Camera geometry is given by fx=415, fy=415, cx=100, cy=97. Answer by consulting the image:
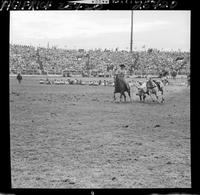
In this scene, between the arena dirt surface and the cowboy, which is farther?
the cowboy

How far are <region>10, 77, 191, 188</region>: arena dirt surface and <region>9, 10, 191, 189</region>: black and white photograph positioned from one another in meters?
0.01

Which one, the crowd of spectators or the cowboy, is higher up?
the crowd of spectators

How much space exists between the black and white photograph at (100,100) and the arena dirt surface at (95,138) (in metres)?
0.01

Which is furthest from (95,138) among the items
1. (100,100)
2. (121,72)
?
(121,72)

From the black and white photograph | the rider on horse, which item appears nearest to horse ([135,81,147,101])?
the black and white photograph

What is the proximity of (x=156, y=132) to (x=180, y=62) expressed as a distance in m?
0.81

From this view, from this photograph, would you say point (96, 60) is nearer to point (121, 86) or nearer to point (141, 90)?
point (121, 86)

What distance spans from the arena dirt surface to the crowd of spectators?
0.18 metres

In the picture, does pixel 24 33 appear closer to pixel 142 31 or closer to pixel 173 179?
pixel 142 31

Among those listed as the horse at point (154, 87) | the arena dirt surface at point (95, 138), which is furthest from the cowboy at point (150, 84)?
the arena dirt surface at point (95, 138)

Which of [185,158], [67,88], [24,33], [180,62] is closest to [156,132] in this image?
[185,158]

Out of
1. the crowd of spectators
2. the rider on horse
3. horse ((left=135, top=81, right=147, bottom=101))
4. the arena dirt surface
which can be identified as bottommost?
the arena dirt surface

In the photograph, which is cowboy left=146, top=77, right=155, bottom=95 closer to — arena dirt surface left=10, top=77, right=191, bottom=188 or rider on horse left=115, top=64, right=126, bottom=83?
arena dirt surface left=10, top=77, right=191, bottom=188

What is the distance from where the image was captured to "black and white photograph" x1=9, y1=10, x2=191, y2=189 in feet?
14.7
